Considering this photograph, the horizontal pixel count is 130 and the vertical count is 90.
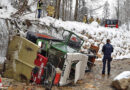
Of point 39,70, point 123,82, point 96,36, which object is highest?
point 96,36

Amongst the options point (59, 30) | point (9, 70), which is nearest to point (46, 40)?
point (9, 70)

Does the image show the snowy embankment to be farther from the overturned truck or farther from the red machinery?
the red machinery

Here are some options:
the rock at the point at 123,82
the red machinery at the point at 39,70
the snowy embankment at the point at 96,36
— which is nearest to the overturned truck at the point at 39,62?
the red machinery at the point at 39,70

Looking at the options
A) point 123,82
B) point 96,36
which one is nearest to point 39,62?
point 123,82

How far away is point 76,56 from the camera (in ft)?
21.2

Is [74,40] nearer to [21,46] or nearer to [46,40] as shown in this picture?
[46,40]

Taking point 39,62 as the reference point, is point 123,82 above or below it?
below

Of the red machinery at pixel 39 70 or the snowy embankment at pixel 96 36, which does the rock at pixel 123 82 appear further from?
the snowy embankment at pixel 96 36

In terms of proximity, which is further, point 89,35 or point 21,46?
point 89,35

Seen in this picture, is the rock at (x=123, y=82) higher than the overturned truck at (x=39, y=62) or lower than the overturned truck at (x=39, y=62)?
lower

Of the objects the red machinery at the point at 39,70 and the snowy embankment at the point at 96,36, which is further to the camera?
the snowy embankment at the point at 96,36

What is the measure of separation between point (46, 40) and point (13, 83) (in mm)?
2282

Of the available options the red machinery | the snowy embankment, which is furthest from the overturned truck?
the snowy embankment

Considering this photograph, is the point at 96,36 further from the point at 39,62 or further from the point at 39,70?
the point at 39,70
